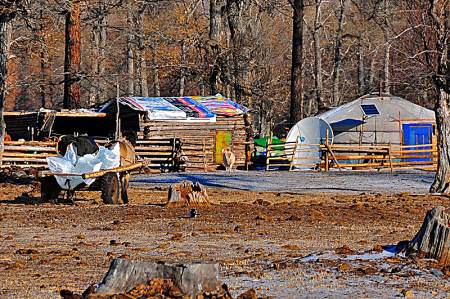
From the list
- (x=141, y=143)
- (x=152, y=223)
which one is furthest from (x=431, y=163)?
(x=152, y=223)

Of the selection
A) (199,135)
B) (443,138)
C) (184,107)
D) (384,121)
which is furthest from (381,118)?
(443,138)

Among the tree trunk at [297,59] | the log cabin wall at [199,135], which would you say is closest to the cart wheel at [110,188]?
the log cabin wall at [199,135]

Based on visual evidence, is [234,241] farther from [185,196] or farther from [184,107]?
[184,107]

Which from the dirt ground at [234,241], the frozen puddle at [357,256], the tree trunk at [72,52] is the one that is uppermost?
the tree trunk at [72,52]

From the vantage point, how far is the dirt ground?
10148 millimetres

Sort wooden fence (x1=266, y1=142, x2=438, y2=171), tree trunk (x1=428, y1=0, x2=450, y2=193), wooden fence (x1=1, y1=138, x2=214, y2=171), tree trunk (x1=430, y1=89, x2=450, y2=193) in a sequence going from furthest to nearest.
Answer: wooden fence (x1=1, y1=138, x2=214, y2=171), wooden fence (x1=266, y1=142, x2=438, y2=171), tree trunk (x1=430, y1=89, x2=450, y2=193), tree trunk (x1=428, y1=0, x2=450, y2=193)

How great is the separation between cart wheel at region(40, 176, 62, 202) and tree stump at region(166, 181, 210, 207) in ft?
10.5

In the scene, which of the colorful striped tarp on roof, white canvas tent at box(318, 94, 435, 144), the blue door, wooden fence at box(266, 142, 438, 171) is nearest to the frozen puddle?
wooden fence at box(266, 142, 438, 171)

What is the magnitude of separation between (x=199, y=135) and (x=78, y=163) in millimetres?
22543

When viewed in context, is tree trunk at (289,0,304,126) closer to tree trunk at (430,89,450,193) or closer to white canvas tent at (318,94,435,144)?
white canvas tent at (318,94,435,144)

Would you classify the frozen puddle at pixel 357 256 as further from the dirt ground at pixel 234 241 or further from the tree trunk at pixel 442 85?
the tree trunk at pixel 442 85

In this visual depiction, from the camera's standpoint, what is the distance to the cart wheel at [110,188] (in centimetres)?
2173

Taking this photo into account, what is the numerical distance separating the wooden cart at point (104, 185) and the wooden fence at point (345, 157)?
Result: 1862 cm

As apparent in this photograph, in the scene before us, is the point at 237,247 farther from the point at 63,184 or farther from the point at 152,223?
the point at 63,184
